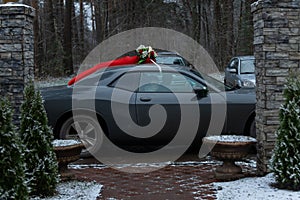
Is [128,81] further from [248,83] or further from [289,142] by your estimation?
[248,83]

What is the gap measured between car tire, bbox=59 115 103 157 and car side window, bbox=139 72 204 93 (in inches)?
37.0

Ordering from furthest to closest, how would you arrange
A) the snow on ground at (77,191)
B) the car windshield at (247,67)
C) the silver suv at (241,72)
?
the car windshield at (247,67)
the silver suv at (241,72)
the snow on ground at (77,191)

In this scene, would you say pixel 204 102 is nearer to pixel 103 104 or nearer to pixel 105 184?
pixel 103 104

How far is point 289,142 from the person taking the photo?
4434mm

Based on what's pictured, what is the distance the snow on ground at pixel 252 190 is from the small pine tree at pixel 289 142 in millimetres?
159

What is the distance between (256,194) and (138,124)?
2431 millimetres

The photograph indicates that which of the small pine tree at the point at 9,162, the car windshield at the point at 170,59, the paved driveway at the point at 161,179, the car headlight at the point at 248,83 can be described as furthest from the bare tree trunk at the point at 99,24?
the small pine tree at the point at 9,162

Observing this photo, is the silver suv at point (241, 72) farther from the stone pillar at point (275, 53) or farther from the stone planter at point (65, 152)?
the stone planter at point (65, 152)

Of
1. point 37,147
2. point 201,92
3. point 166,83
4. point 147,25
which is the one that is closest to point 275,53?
point 201,92

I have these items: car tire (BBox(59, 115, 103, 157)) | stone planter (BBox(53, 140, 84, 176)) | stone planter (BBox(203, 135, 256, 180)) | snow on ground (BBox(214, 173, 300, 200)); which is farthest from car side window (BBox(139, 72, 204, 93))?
snow on ground (BBox(214, 173, 300, 200))

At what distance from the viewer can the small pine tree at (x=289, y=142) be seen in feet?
14.5

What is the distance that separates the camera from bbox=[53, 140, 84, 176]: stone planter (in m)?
5.12

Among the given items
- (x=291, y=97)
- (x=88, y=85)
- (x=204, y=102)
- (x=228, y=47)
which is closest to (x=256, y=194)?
(x=291, y=97)

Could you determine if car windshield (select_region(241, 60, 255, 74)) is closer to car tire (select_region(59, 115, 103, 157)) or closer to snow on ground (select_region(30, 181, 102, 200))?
car tire (select_region(59, 115, 103, 157))
